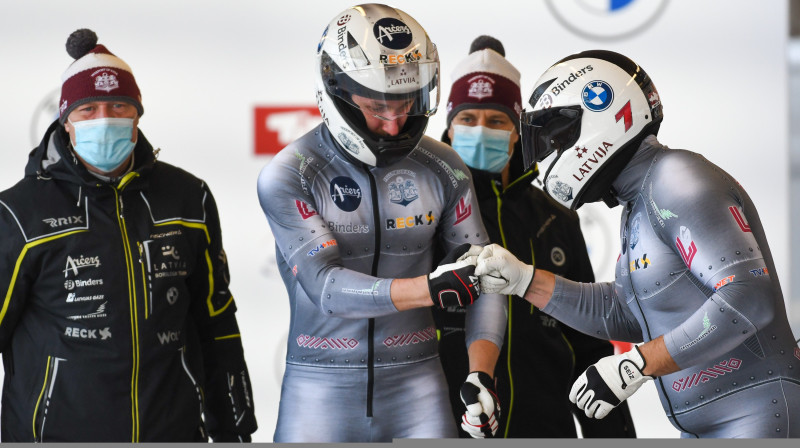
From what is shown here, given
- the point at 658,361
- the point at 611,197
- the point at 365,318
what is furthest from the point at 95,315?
the point at 658,361

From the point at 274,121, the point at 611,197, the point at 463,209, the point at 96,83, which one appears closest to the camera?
the point at 611,197

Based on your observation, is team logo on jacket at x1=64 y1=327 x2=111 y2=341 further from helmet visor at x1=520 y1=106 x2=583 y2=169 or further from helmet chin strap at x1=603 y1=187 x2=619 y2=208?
helmet chin strap at x1=603 y1=187 x2=619 y2=208

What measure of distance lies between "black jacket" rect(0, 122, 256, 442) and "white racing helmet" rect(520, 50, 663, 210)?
1087 millimetres

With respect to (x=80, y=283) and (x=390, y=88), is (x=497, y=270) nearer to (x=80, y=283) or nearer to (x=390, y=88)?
(x=390, y=88)

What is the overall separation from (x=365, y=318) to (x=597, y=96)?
76 cm

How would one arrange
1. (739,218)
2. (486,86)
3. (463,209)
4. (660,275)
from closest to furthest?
1. (739,218)
2. (660,275)
3. (463,209)
4. (486,86)

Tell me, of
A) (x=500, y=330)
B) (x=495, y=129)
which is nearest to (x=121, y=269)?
(x=500, y=330)

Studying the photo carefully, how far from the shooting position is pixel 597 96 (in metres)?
2.21

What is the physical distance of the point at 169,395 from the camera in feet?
9.02

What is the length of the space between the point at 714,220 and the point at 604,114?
1.27 ft

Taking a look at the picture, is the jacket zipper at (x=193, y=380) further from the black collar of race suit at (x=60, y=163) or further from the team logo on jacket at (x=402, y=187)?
the team logo on jacket at (x=402, y=187)

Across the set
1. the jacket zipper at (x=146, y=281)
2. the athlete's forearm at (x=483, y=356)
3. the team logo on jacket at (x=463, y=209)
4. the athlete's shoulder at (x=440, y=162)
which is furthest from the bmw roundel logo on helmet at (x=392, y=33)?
the jacket zipper at (x=146, y=281)

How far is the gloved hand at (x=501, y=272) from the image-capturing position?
2.28 m

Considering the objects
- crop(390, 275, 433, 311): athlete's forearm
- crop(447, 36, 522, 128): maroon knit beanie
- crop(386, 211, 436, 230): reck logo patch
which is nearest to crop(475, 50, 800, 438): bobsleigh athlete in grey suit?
crop(390, 275, 433, 311): athlete's forearm
